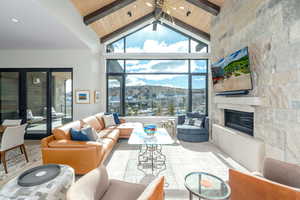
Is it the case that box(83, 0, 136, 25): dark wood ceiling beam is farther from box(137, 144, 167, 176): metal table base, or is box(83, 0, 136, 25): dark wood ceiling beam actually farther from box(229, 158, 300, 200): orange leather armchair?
box(229, 158, 300, 200): orange leather armchair

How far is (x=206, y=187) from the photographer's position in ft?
4.70

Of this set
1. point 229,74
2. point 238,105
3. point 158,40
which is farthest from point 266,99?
point 158,40

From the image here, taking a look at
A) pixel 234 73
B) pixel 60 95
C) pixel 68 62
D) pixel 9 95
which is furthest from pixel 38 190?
pixel 9 95

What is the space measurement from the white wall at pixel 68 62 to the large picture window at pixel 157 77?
110cm

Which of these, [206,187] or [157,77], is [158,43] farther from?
[206,187]

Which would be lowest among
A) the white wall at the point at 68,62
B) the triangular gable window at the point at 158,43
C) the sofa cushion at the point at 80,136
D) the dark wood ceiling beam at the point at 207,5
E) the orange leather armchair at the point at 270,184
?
the orange leather armchair at the point at 270,184

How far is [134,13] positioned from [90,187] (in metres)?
5.39

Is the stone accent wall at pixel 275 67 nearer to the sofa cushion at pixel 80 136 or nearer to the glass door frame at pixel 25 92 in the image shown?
the sofa cushion at pixel 80 136

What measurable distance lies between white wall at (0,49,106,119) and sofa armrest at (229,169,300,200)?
4.53 m

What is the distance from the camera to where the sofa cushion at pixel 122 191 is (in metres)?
1.36

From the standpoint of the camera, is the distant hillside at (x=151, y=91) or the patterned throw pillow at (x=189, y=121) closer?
the patterned throw pillow at (x=189, y=121)

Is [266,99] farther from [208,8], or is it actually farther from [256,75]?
[208,8]

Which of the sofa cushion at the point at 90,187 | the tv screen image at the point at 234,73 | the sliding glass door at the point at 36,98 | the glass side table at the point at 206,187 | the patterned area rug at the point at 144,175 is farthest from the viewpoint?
the sliding glass door at the point at 36,98

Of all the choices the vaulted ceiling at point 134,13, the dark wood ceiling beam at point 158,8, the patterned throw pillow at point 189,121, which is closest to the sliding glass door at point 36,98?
the vaulted ceiling at point 134,13
